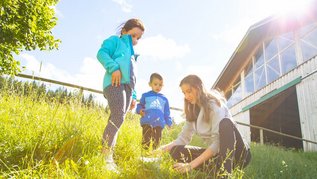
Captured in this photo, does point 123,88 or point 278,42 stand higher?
point 278,42

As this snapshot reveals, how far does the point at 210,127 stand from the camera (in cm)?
310

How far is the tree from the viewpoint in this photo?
286 inches

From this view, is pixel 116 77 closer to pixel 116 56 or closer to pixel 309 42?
pixel 116 56

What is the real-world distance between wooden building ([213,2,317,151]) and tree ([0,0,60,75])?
821 centimetres

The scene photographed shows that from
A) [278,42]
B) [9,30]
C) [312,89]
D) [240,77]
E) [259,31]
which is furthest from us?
[240,77]

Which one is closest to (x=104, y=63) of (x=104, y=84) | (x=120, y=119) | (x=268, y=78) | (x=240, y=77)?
(x=104, y=84)

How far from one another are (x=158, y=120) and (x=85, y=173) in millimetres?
2395

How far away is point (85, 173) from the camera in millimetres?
2471

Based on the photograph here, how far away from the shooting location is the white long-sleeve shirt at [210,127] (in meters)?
2.92

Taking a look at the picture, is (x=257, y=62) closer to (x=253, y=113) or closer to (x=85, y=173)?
(x=253, y=113)

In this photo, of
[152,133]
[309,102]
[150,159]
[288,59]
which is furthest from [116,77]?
[288,59]

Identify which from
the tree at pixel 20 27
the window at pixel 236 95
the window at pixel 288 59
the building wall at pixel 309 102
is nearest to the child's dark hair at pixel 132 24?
the tree at pixel 20 27

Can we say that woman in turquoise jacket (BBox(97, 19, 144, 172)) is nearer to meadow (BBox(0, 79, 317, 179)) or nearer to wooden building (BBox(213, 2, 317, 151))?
meadow (BBox(0, 79, 317, 179))

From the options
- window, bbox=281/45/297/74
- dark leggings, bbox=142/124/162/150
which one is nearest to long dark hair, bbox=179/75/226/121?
dark leggings, bbox=142/124/162/150
